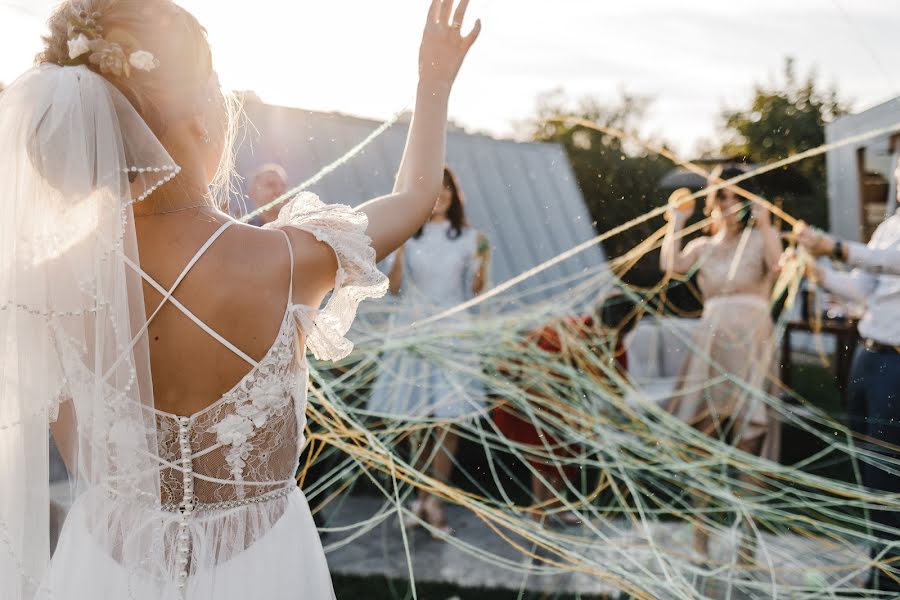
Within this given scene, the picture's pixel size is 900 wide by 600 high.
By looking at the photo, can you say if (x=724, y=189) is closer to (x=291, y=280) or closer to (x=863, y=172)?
(x=863, y=172)

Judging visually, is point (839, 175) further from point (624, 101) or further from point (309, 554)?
point (624, 101)

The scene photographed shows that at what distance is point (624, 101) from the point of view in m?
15.4

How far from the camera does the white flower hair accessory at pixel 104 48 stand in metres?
1.18

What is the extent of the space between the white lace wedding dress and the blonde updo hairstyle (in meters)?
0.24

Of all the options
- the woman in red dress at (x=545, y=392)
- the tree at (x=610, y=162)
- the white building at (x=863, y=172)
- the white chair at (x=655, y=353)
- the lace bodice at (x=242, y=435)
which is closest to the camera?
the lace bodice at (x=242, y=435)

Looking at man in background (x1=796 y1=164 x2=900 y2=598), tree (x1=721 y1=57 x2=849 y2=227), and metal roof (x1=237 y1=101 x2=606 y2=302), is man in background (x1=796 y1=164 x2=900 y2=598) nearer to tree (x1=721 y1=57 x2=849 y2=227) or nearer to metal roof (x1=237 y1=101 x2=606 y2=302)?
tree (x1=721 y1=57 x2=849 y2=227)

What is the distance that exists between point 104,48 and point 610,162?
12.5 meters

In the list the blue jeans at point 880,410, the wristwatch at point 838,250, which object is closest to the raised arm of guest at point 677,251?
the wristwatch at point 838,250

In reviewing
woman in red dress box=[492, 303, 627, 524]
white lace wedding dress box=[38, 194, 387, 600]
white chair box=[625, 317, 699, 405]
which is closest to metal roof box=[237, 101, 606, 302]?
white chair box=[625, 317, 699, 405]

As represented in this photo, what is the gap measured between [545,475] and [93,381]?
121 inches

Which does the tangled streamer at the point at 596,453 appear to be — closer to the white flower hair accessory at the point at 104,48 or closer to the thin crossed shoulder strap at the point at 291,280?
the thin crossed shoulder strap at the point at 291,280

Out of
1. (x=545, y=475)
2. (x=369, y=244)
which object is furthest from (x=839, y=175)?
(x=369, y=244)

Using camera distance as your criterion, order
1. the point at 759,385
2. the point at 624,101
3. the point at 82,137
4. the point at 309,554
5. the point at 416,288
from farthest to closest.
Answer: the point at 624,101 < the point at 416,288 < the point at 759,385 < the point at 309,554 < the point at 82,137

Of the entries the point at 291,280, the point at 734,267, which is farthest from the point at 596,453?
the point at 291,280
